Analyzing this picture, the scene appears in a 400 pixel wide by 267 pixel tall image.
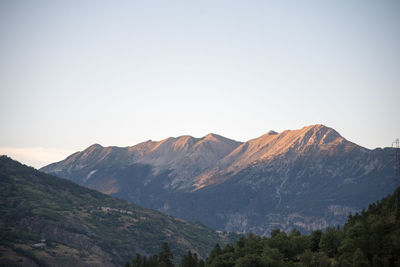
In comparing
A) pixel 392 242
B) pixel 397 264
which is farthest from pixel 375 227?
pixel 397 264

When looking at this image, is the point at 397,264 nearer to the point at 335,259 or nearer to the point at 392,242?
the point at 392,242

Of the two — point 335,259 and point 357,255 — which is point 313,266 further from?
point 357,255

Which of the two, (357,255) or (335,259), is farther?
(335,259)

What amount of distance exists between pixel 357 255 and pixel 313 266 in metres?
20.6

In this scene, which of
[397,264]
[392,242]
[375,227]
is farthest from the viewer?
[375,227]

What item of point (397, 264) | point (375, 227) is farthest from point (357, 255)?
point (375, 227)

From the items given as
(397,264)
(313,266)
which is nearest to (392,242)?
(397,264)

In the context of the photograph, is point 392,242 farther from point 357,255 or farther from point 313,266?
point 313,266

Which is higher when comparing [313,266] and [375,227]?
[375,227]

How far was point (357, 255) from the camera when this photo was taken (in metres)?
179

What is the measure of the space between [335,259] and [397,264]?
26114 mm

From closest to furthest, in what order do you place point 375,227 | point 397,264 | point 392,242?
point 397,264
point 392,242
point 375,227

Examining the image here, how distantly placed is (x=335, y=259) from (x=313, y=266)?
322 inches

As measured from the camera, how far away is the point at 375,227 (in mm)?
199500
